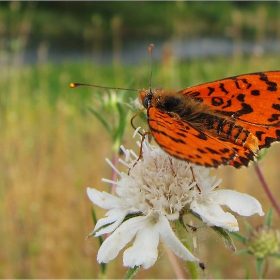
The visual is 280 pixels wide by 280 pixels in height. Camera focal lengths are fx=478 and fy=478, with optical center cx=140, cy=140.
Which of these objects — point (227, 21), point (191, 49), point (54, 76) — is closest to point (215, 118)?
point (54, 76)

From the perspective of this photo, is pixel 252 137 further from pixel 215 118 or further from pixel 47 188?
pixel 47 188

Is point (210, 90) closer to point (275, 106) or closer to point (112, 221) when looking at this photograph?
point (275, 106)

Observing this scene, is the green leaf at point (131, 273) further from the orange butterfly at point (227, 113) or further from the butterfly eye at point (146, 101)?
the butterfly eye at point (146, 101)

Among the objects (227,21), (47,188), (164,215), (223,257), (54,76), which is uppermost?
(227,21)

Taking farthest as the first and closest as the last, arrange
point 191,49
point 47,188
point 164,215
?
point 191,49 < point 47,188 < point 164,215

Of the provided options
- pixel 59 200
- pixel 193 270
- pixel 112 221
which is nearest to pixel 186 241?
pixel 193 270
